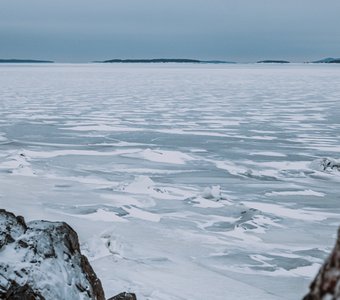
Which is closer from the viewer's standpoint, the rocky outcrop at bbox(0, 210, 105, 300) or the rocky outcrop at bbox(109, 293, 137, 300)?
the rocky outcrop at bbox(0, 210, 105, 300)

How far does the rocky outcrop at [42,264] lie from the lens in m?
3.19

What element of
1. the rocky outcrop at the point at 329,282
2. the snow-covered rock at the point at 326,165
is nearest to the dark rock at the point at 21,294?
the rocky outcrop at the point at 329,282

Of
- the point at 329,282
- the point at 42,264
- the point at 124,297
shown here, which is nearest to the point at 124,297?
the point at 124,297

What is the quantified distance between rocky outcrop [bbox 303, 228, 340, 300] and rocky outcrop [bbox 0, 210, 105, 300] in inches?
86.4

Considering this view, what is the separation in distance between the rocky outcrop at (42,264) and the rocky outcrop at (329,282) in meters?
2.19

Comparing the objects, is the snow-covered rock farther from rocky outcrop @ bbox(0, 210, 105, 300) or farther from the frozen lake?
rocky outcrop @ bbox(0, 210, 105, 300)

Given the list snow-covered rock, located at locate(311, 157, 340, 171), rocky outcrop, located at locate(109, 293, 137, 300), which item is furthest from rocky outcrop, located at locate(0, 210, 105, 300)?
snow-covered rock, located at locate(311, 157, 340, 171)

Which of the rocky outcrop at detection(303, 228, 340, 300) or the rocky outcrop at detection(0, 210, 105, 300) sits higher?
the rocky outcrop at detection(303, 228, 340, 300)

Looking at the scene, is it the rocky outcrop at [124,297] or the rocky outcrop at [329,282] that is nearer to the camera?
the rocky outcrop at [329,282]

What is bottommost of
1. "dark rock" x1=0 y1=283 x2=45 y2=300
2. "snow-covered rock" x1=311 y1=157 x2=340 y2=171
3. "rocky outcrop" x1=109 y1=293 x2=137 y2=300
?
"rocky outcrop" x1=109 y1=293 x2=137 y2=300

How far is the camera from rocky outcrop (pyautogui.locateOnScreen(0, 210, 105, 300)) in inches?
126

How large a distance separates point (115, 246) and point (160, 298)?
123 centimetres

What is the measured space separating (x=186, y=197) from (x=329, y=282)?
625 centimetres

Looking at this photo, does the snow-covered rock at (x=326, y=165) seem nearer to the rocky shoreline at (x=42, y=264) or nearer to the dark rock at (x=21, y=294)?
the rocky shoreline at (x=42, y=264)
